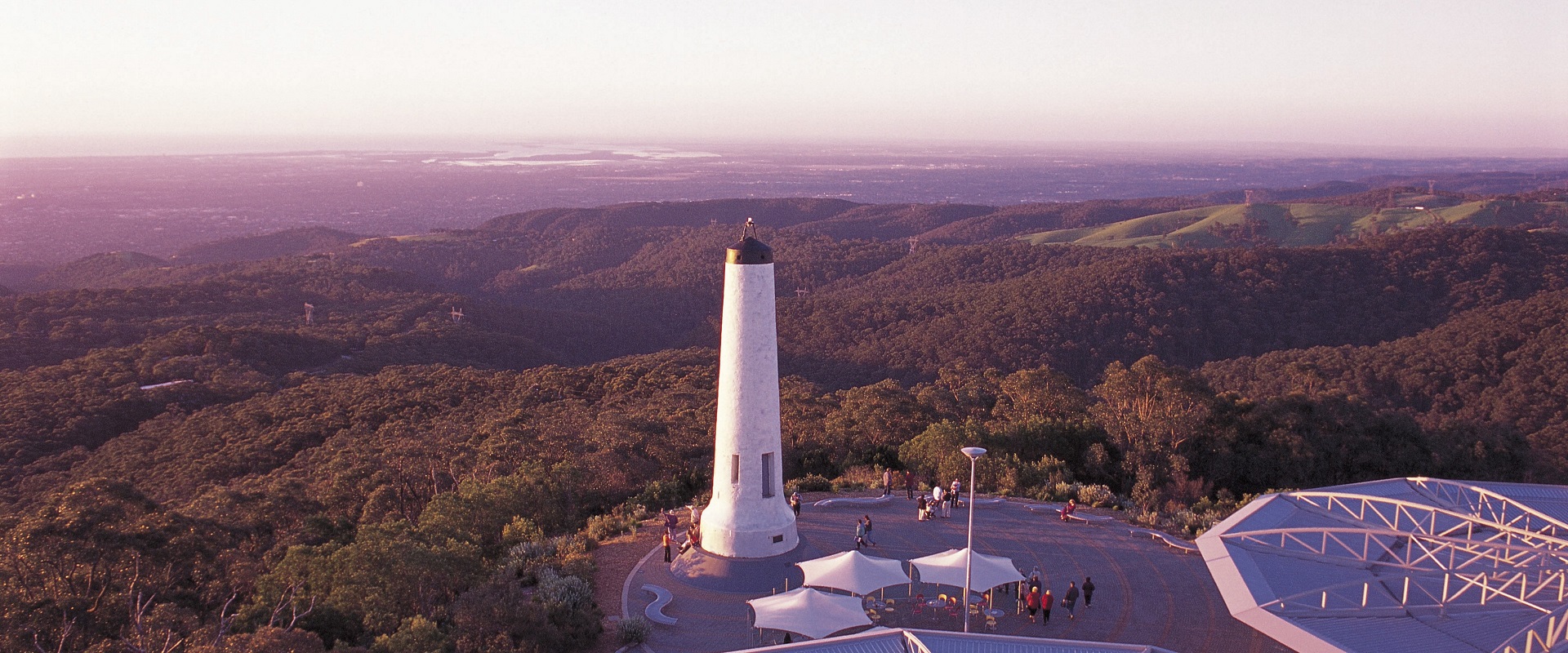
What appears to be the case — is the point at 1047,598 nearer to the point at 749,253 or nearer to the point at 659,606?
the point at 659,606

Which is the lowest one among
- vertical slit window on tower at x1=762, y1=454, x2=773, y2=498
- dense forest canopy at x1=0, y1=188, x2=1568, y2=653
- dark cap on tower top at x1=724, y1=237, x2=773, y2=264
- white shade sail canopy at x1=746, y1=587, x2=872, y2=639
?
dense forest canopy at x1=0, y1=188, x2=1568, y2=653

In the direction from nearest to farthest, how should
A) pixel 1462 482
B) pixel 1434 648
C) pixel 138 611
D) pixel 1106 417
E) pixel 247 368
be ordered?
pixel 1434 648, pixel 138 611, pixel 1462 482, pixel 1106 417, pixel 247 368

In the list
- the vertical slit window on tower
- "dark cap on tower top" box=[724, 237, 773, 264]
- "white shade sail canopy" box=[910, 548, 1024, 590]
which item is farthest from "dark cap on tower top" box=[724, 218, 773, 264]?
"white shade sail canopy" box=[910, 548, 1024, 590]

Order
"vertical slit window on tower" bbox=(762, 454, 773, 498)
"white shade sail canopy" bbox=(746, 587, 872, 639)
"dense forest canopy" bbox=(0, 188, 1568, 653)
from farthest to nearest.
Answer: "vertical slit window on tower" bbox=(762, 454, 773, 498) < "dense forest canopy" bbox=(0, 188, 1568, 653) < "white shade sail canopy" bbox=(746, 587, 872, 639)

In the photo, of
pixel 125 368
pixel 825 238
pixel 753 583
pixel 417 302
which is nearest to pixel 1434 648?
pixel 753 583

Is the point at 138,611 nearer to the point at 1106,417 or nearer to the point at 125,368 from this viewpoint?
the point at 1106,417

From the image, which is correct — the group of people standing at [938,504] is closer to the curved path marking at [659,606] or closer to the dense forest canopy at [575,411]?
the dense forest canopy at [575,411]

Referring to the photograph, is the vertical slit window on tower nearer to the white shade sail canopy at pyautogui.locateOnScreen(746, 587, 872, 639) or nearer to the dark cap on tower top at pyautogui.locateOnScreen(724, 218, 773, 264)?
the white shade sail canopy at pyautogui.locateOnScreen(746, 587, 872, 639)
